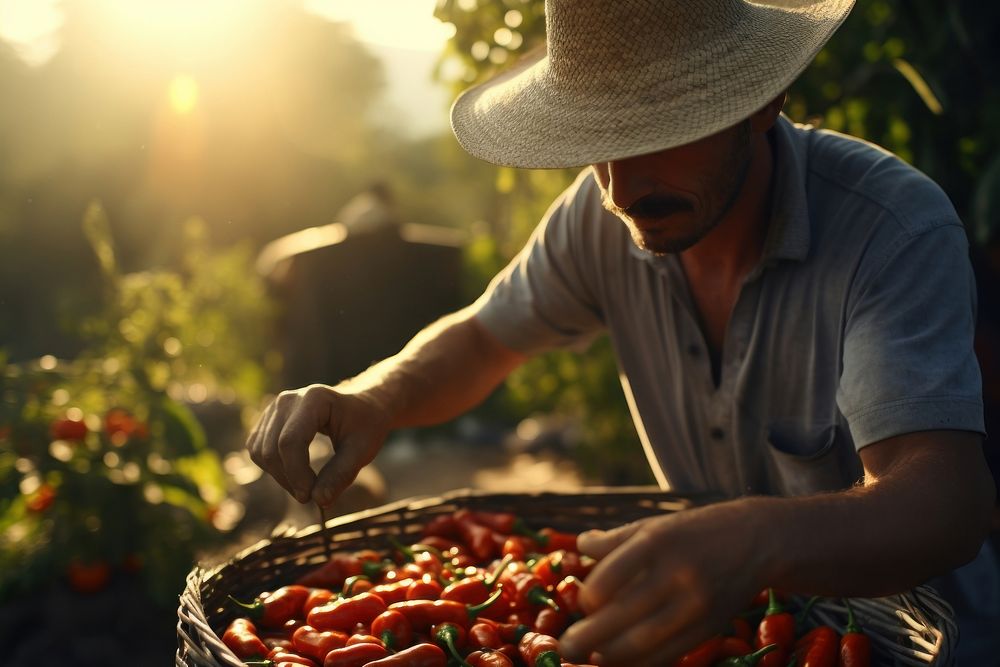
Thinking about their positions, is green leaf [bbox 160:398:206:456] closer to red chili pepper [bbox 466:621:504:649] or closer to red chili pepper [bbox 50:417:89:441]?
red chili pepper [bbox 50:417:89:441]

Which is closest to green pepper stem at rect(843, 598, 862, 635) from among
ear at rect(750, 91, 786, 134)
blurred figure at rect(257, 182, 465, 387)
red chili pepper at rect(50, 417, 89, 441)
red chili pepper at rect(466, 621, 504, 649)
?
red chili pepper at rect(466, 621, 504, 649)

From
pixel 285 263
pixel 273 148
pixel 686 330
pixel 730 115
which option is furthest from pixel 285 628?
pixel 273 148

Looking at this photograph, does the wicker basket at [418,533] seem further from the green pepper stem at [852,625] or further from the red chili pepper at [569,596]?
the red chili pepper at [569,596]

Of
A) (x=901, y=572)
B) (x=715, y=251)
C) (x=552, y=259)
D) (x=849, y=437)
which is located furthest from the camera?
(x=552, y=259)

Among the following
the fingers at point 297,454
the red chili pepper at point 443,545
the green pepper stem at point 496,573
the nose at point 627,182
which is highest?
the nose at point 627,182

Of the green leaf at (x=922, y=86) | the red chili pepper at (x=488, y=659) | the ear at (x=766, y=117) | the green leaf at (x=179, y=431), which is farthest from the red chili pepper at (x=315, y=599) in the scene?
the green leaf at (x=922, y=86)

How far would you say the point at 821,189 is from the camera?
2.04 meters

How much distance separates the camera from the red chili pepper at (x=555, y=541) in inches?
83.5

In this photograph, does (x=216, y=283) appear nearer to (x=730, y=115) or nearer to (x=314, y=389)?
(x=314, y=389)

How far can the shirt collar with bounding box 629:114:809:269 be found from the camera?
198cm

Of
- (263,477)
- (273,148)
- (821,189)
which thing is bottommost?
(273,148)

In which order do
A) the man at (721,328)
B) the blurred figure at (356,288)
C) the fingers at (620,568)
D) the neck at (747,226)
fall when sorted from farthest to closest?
the blurred figure at (356,288) < the neck at (747,226) < the man at (721,328) < the fingers at (620,568)

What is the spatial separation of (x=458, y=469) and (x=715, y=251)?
6291 mm

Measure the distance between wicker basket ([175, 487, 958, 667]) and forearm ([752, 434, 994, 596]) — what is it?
0.55 ft
